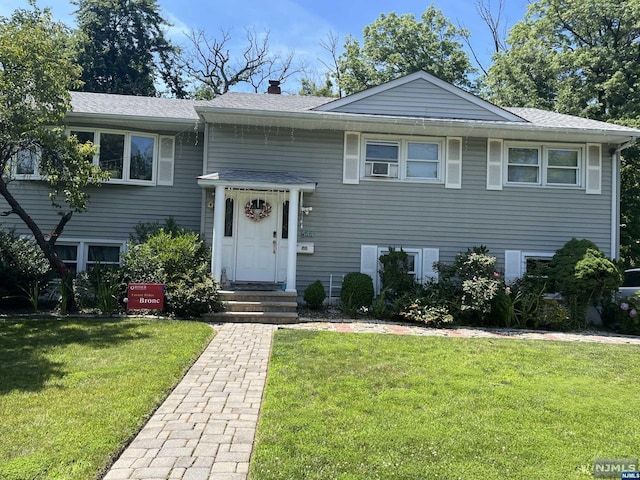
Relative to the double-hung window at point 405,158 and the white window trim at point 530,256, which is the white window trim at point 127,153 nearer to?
the double-hung window at point 405,158

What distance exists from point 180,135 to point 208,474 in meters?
9.04

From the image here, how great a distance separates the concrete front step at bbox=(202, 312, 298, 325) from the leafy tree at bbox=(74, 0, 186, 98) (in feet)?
71.2

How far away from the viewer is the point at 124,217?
10102 millimetres

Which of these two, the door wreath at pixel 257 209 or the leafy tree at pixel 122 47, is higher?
the leafy tree at pixel 122 47

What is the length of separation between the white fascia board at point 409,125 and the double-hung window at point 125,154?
5.89ft

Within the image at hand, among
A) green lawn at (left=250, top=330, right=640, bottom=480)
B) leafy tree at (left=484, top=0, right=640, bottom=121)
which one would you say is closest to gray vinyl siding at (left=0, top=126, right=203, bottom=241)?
green lawn at (left=250, top=330, right=640, bottom=480)

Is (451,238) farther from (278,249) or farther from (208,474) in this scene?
(208,474)

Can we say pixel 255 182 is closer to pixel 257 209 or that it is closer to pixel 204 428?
pixel 257 209

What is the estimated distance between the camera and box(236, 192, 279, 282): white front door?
9680 mm

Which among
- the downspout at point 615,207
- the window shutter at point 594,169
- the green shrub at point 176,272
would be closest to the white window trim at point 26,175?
the green shrub at point 176,272

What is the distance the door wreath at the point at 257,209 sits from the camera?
9719 millimetres

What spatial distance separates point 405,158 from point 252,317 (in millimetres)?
5236

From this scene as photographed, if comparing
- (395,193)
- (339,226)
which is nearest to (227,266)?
(339,226)

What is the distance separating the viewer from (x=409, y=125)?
31.6 ft
